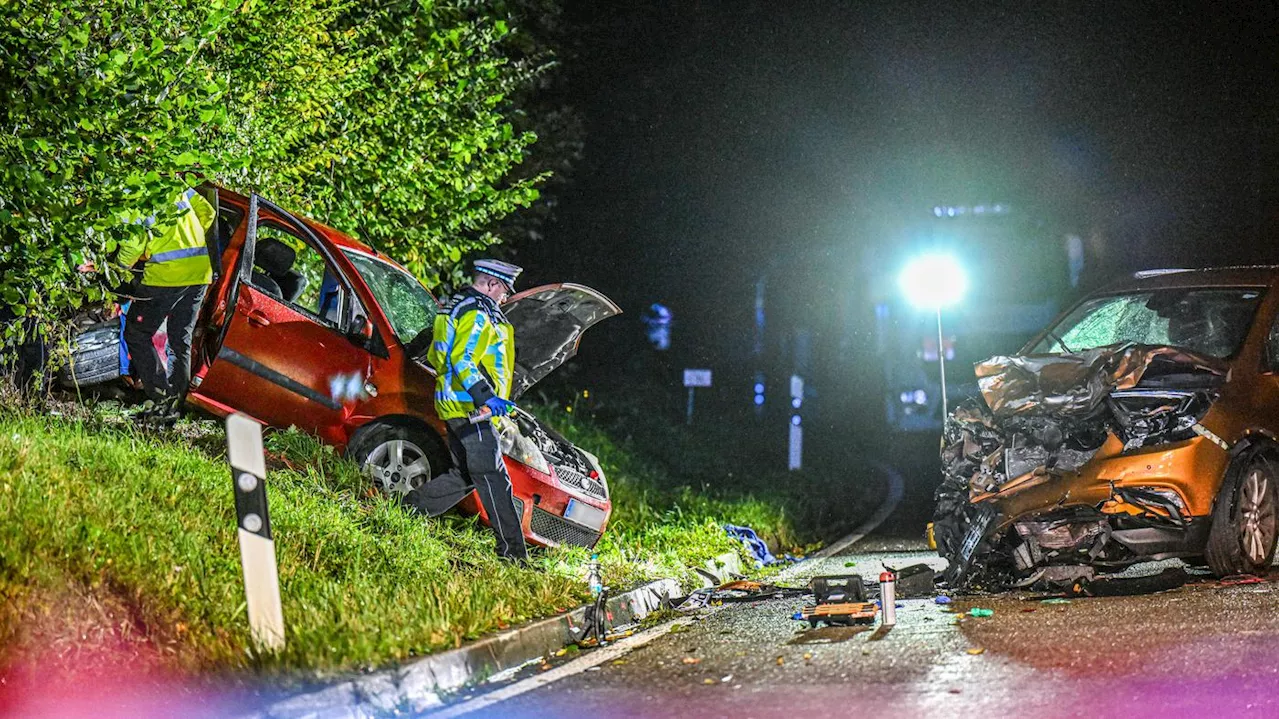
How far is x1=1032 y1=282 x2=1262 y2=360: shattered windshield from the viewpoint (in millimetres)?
8930

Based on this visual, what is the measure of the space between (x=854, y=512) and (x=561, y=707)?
37.6 feet

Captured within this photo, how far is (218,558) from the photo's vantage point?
6262 mm

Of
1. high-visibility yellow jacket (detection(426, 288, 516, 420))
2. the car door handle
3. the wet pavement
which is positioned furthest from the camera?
the car door handle

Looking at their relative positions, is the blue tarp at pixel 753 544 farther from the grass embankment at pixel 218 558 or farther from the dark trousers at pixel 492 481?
the dark trousers at pixel 492 481

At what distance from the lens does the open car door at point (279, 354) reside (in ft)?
27.7

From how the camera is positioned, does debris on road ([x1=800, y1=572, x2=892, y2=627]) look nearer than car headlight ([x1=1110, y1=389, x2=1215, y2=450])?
Yes

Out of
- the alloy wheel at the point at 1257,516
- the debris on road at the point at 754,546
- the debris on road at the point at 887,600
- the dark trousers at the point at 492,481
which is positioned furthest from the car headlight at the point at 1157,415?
the debris on road at the point at 754,546

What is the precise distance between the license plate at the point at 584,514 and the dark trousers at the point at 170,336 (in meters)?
2.65

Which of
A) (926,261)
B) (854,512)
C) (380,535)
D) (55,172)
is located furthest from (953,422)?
(854,512)

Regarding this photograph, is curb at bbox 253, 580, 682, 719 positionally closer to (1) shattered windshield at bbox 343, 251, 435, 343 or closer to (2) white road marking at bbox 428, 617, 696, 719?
(2) white road marking at bbox 428, 617, 696, 719

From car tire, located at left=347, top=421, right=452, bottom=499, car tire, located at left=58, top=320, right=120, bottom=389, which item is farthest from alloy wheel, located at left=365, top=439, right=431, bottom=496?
car tire, located at left=58, top=320, right=120, bottom=389

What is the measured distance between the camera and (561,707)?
5.30m

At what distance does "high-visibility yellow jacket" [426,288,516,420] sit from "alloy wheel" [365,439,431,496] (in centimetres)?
95

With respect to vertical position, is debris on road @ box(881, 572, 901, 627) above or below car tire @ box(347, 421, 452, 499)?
below
